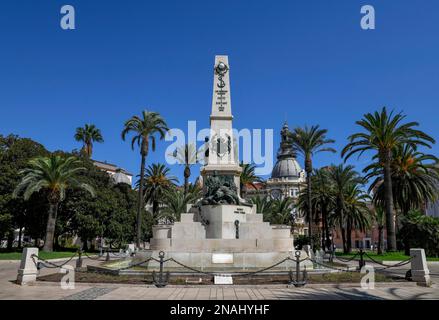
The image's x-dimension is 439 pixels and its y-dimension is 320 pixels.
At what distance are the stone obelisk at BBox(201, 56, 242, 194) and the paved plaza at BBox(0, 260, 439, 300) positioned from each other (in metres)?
10.9

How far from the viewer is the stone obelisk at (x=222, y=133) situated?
909 inches

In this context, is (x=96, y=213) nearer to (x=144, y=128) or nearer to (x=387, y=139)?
(x=144, y=128)

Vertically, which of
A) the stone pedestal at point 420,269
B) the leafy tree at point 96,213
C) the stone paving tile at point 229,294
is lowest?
the stone paving tile at point 229,294

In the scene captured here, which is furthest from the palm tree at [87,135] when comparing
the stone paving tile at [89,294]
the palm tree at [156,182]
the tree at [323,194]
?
the stone paving tile at [89,294]

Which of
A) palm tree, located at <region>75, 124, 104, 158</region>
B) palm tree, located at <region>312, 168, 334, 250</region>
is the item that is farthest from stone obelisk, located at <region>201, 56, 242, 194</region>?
palm tree, located at <region>75, 124, 104, 158</region>

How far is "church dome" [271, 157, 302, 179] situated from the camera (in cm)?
12153

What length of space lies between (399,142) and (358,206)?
14.6 meters

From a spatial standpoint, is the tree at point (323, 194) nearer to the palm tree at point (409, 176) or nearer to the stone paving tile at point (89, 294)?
the palm tree at point (409, 176)

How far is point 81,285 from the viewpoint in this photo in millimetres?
12883

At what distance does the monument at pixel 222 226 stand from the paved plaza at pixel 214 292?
3.76m

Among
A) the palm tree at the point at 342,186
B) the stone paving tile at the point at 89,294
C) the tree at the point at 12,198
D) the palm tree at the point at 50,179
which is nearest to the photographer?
the stone paving tile at the point at 89,294

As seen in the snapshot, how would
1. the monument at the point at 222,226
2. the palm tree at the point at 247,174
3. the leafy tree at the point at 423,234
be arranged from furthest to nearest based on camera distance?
the palm tree at the point at 247,174
the leafy tree at the point at 423,234
the monument at the point at 222,226

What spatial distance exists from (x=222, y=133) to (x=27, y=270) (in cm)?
1367
